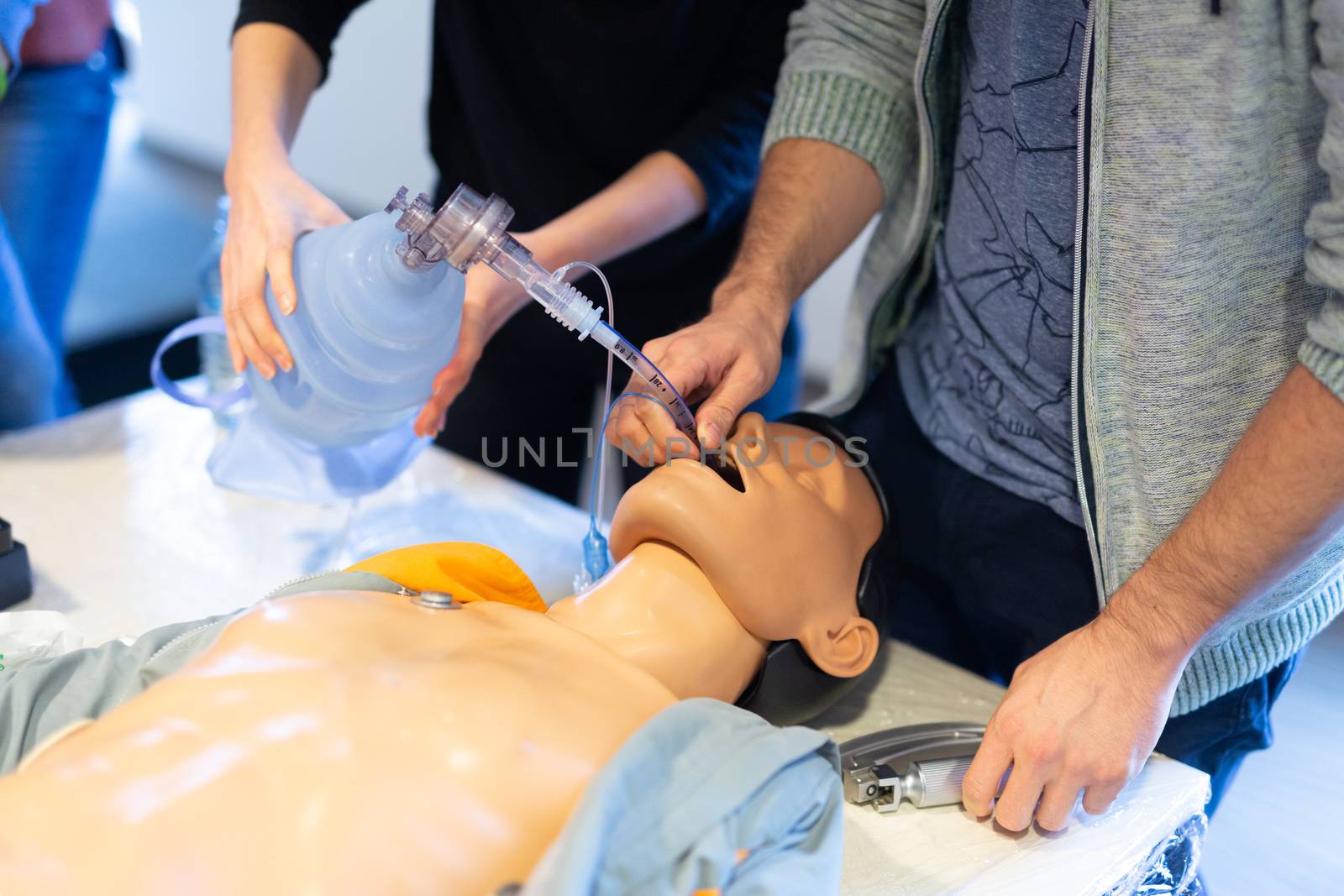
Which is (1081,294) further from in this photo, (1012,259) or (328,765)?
(328,765)

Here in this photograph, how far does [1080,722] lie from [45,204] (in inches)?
69.3

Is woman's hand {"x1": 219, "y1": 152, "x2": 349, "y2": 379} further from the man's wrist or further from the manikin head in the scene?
the man's wrist

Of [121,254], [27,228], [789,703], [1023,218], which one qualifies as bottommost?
[121,254]

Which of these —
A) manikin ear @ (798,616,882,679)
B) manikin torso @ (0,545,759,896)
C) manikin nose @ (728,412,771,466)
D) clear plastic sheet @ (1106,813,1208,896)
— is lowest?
clear plastic sheet @ (1106,813,1208,896)

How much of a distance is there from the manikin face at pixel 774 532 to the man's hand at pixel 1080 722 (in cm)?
16

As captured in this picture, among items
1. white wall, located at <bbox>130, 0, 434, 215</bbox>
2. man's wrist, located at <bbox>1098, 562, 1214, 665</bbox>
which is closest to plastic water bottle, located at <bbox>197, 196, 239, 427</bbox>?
man's wrist, located at <bbox>1098, 562, 1214, 665</bbox>

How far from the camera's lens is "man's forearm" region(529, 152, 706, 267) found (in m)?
1.27

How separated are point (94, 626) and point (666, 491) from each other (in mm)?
640

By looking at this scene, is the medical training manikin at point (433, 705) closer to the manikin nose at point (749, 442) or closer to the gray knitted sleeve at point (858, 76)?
the manikin nose at point (749, 442)

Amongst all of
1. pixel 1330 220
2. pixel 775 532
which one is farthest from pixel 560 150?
pixel 1330 220

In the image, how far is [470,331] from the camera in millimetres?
1199

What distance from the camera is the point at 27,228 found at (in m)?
1.90

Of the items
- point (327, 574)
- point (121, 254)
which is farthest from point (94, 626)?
point (121, 254)

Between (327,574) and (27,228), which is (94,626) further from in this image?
(27,228)
